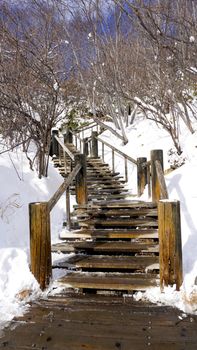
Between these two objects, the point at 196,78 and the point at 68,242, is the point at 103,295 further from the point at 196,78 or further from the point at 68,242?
the point at 196,78

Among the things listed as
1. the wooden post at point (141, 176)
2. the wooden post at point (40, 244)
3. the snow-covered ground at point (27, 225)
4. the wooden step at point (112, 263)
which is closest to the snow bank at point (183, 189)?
the snow-covered ground at point (27, 225)

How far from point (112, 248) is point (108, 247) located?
0.08 meters

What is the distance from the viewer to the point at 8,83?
7781mm

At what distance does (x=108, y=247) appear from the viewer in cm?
547

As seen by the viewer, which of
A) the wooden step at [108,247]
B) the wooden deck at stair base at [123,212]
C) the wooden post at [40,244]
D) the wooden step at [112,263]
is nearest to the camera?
the wooden post at [40,244]

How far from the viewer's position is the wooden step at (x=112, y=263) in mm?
4766

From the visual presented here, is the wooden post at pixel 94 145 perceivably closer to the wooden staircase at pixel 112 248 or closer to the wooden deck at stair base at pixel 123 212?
the wooden staircase at pixel 112 248

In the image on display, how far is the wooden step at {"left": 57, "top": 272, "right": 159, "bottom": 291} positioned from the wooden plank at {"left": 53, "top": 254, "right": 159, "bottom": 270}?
16 centimetres

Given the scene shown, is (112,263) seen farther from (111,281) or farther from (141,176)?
(141,176)

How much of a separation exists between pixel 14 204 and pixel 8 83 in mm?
3015

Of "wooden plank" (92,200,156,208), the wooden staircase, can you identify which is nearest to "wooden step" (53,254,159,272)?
the wooden staircase

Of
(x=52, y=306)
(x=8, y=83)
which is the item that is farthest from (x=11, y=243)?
(x=8, y=83)

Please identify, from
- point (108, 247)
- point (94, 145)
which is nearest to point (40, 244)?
point (108, 247)

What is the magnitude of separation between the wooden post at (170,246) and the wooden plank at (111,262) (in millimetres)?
605
